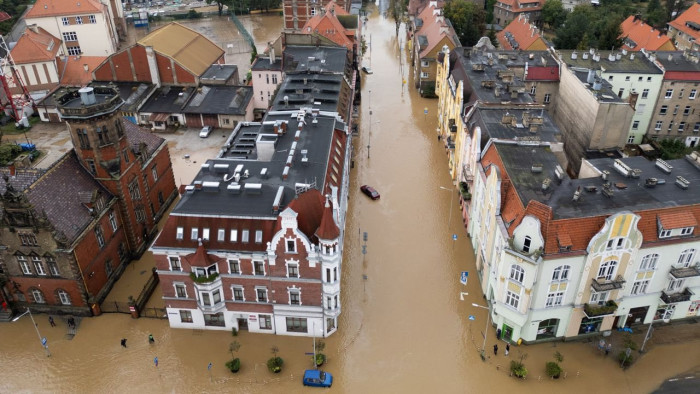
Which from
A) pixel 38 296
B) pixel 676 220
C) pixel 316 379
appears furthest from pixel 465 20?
pixel 38 296

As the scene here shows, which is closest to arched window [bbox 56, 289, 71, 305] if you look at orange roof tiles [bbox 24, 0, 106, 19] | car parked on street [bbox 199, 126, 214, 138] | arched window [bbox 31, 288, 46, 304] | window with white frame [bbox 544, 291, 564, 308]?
arched window [bbox 31, 288, 46, 304]

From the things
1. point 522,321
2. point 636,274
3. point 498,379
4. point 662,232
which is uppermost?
point 662,232

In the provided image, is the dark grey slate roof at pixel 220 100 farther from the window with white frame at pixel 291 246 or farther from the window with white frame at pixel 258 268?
the window with white frame at pixel 291 246

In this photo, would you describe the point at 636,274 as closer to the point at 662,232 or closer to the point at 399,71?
the point at 662,232

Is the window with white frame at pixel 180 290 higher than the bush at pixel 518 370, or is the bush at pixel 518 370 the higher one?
the window with white frame at pixel 180 290

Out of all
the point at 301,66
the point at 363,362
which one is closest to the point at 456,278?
the point at 363,362

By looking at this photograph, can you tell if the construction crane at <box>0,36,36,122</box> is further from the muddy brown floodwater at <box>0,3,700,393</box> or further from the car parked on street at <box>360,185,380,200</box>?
the car parked on street at <box>360,185,380,200</box>

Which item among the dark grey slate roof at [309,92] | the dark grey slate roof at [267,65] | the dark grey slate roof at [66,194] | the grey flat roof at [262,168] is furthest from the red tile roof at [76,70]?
the dark grey slate roof at [66,194]
